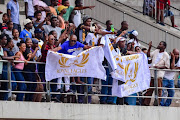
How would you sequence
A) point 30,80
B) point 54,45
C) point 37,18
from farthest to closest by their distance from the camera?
point 37,18 < point 54,45 < point 30,80

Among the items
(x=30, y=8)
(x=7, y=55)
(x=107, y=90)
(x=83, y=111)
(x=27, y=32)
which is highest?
(x=30, y=8)

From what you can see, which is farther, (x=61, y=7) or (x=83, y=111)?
(x=61, y=7)

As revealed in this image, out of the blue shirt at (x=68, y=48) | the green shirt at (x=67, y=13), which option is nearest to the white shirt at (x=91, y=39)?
the blue shirt at (x=68, y=48)

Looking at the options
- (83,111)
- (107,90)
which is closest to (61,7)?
(107,90)

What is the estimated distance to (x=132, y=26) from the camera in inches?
1014

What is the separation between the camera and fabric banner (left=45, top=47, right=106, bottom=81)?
59.5 feet

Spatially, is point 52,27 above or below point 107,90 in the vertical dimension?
above

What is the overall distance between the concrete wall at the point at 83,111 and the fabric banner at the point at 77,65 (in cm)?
72

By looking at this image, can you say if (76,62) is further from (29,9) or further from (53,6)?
(53,6)

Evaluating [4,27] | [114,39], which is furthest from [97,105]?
[4,27]

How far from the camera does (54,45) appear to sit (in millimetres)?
18609

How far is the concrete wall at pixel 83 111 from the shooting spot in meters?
17.5

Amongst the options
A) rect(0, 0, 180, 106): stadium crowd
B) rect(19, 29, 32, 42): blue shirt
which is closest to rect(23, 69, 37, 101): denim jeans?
rect(0, 0, 180, 106): stadium crowd

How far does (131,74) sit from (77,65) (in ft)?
5.20
